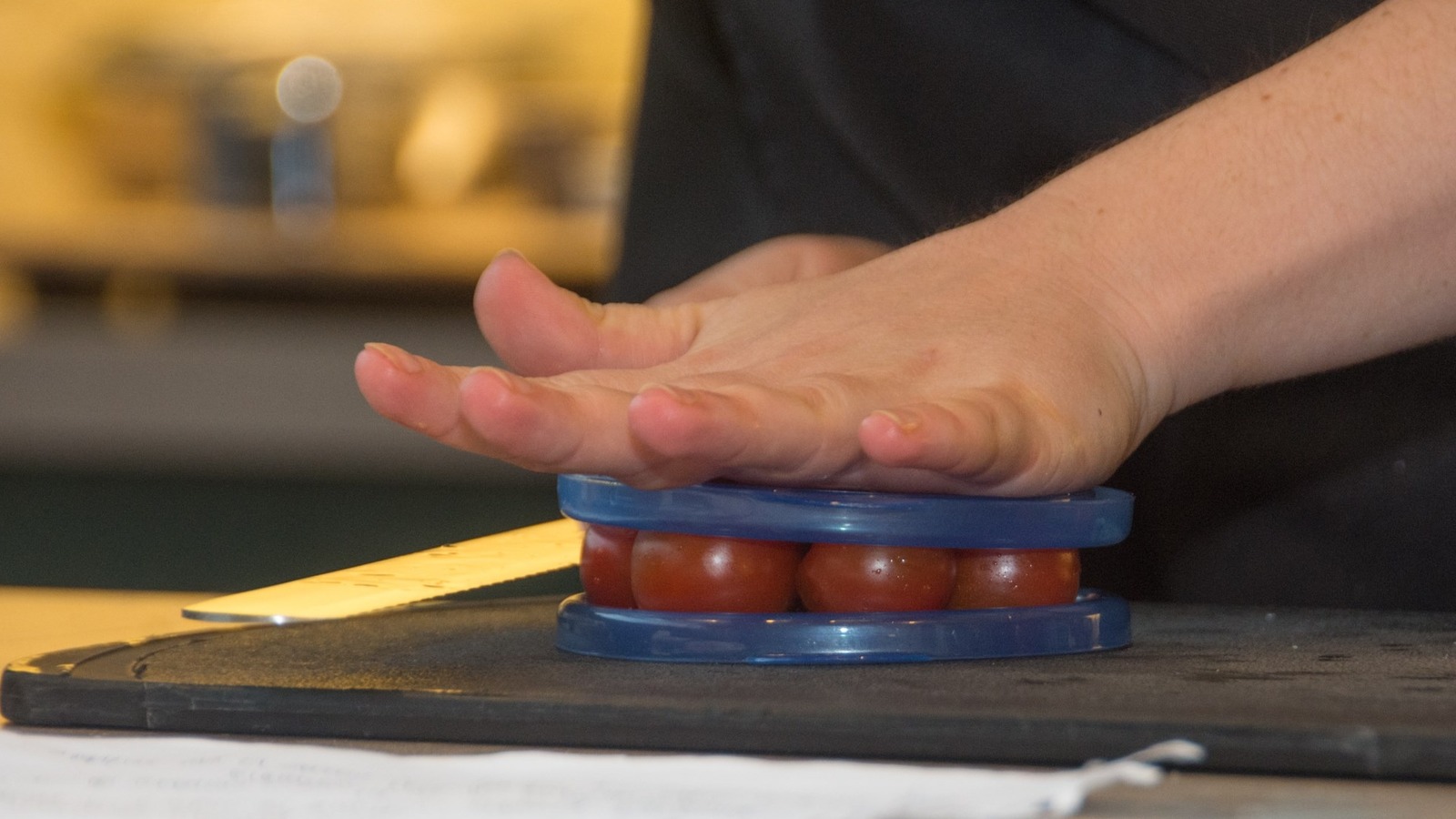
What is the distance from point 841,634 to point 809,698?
0.31 feet

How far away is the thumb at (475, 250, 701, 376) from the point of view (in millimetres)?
758

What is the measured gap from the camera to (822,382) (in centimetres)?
65

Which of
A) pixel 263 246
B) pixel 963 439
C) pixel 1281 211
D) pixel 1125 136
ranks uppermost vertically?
pixel 263 246

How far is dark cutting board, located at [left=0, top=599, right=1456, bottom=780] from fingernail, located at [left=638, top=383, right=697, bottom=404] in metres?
0.10

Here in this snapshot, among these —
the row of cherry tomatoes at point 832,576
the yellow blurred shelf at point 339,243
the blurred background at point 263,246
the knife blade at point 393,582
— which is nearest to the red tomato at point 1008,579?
the row of cherry tomatoes at point 832,576

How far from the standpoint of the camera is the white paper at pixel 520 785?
423 mm

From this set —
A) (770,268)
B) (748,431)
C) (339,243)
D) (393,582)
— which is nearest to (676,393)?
(748,431)

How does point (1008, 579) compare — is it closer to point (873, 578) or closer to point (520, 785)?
point (873, 578)

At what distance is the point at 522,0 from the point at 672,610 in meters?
2.78

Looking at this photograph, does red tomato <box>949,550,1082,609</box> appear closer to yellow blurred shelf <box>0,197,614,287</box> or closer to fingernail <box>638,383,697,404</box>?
fingernail <box>638,383,697,404</box>

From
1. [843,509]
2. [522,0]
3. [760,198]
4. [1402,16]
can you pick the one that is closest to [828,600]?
[843,509]

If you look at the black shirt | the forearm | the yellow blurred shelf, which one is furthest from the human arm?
the yellow blurred shelf

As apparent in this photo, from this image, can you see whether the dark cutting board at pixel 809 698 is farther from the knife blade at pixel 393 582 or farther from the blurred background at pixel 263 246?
the blurred background at pixel 263 246

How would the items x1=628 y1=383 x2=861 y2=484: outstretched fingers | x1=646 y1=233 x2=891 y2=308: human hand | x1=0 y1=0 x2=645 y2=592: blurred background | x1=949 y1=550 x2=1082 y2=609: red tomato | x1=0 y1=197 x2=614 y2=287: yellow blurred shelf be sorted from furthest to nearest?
x1=0 y1=197 x2=614 y2=287: yellow blurred shelf < x1=0 y1=0 x2=645 y2=592: blurred background < x1=646 y1=233 x2=891 y2=308: human hand < x1=949 y1=550 x2=1082 y2=609: red tomato < x1=628 y1=383 x2=861 y2=484: outstretched fingers
